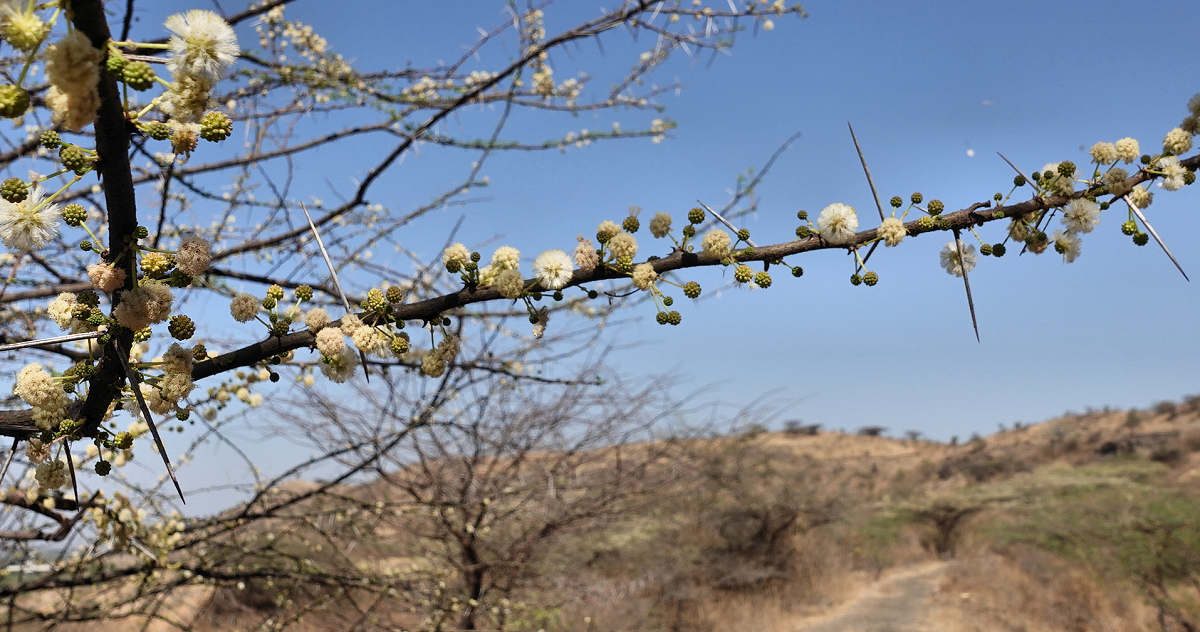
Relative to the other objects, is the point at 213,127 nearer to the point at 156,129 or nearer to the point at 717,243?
the point at 156,129

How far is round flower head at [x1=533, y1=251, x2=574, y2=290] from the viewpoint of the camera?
3.44 feet

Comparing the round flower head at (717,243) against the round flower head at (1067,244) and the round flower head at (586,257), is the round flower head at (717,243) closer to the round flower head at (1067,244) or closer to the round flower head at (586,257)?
the round flower head at (586,257)

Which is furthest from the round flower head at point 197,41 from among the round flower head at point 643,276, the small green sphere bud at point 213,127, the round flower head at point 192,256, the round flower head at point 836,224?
the round flower head at point 836,224

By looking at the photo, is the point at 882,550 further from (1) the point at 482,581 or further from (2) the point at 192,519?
(2) the point at 192,519

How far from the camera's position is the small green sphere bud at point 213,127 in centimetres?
78

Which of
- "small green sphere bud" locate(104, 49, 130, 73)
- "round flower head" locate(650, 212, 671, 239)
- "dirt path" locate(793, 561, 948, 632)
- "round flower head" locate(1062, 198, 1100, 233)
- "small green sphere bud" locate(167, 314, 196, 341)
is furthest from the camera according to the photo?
"dirt path" locate(793, 561, 948, 632)

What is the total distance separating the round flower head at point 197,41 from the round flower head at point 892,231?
976 millimetres

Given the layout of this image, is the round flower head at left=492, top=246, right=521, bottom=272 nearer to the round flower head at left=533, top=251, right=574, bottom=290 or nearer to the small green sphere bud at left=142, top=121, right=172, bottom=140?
the round flower head at left=533, top=251, right=574, bottom=290

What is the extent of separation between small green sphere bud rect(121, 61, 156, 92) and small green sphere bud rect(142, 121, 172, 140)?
0.06 m

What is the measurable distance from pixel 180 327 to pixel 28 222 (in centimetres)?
21

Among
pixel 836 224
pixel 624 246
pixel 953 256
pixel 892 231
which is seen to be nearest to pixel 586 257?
pixel 624 246

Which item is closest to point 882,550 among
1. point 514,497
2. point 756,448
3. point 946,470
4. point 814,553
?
point 814,553

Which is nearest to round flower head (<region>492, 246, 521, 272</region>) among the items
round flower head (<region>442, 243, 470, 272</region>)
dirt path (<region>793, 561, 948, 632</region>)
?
round flower head (<region>442, 243, 470, 272</region>)

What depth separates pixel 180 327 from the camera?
941 millimetres
